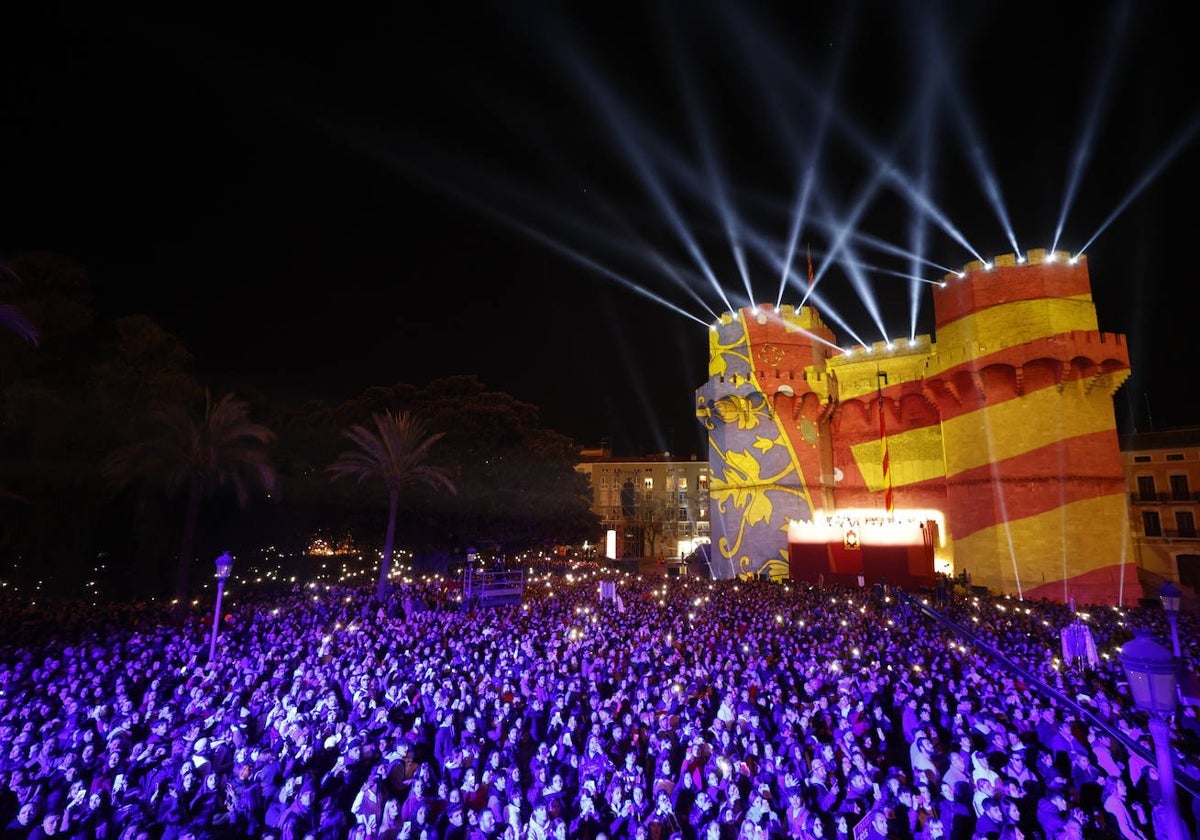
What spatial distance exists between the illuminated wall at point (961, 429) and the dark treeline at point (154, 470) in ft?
47.8

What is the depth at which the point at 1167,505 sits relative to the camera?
36.9m

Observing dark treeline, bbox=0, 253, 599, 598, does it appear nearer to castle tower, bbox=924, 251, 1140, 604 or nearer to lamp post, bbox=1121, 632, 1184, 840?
castle tower, bbox=924, 251, 1140, 604

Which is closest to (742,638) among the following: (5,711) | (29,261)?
(5,711)

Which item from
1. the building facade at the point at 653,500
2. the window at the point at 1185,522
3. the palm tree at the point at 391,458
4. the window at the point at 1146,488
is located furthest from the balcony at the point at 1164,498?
the palm tree at the point at 391,458

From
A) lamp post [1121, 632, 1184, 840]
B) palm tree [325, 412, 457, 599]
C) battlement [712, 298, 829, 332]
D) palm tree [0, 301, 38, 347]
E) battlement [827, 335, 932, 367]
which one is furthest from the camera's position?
battlement [712, 298, 829, 332]

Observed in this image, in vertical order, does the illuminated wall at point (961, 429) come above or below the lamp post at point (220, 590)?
above

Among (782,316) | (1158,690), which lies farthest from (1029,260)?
(1158,690)

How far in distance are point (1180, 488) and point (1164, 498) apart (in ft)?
3.54

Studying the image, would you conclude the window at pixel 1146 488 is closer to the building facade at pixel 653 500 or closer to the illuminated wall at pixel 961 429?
the illuminated wall at pixel 961 429

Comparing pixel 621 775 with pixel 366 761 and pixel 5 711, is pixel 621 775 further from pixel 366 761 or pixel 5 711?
pixel 5 711

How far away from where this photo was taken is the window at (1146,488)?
37.7 metres

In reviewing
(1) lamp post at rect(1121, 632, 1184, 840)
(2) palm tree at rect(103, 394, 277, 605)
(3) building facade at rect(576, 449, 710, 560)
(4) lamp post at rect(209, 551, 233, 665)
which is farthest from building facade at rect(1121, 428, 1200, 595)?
(2) palm tree at rect(103, 394, 277, 605)

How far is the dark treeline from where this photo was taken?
2389 centimetres

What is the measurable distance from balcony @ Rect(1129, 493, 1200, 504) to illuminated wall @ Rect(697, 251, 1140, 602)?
1473 centimetres
